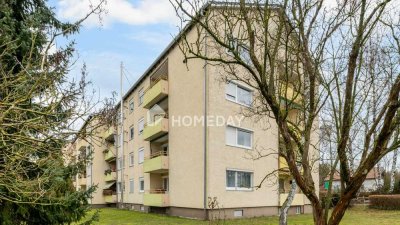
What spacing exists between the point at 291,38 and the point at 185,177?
2097 centimetres

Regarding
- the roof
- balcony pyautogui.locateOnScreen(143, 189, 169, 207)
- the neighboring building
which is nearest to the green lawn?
balcony pyautogui.locateOnScreen(143, 189, 169, 207)

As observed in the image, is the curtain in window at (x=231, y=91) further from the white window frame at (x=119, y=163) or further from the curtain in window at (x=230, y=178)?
the white window frame at (x=119, y=163)

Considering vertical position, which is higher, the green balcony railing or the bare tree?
the bare tree

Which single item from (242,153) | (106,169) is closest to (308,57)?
(242,153)

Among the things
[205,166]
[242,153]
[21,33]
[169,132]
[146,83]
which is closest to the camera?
[21,33]

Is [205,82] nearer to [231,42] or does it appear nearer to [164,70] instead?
[164,70]

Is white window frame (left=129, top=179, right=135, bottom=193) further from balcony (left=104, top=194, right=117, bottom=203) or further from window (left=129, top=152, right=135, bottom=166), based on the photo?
balcony (left=104, top=194, right=117, bottom=203)

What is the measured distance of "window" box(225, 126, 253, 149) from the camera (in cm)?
2652

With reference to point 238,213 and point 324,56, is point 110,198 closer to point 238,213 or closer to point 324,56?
→ point 238,213

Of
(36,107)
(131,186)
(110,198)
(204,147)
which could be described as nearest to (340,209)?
(36,107)

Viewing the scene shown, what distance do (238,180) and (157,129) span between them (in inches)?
315

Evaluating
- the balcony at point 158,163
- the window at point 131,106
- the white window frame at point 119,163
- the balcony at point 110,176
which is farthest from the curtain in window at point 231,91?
the balcony at point 110,176

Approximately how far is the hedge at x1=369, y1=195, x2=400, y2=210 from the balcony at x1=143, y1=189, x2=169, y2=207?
18863mm

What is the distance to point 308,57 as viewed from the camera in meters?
7.01
